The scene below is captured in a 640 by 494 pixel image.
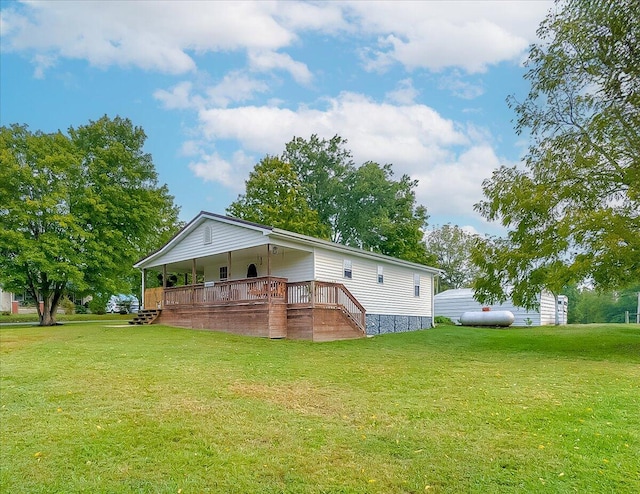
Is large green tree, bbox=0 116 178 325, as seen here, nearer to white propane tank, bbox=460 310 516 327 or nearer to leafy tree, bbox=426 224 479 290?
white propane tank, bbox=460 310 516 327

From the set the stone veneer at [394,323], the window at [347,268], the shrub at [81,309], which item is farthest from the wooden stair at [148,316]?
the shrub at [81,309]

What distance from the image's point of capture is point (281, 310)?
1603 centimetres

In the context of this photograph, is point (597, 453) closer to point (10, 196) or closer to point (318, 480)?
point (318, 480)

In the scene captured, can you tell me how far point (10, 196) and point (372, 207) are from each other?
23.7 m

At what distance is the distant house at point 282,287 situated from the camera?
15945 millimetres

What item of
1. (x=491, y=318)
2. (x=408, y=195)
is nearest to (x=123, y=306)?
(x=408, y=195)

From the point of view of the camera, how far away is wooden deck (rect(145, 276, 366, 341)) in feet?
51.3

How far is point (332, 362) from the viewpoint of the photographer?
10367 millimetres

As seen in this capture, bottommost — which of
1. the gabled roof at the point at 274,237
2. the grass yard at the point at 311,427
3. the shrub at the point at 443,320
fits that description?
the shrub at the point at 443,320

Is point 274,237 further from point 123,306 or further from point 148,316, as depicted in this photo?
point 123,306

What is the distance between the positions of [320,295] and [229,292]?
3587 mm

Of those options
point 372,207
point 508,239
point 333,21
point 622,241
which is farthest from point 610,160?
point 372,207

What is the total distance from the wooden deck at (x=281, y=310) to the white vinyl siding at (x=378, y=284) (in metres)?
1.54

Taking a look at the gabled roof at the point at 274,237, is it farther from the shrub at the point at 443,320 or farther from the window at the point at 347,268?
the shrub at the point at 443,320
